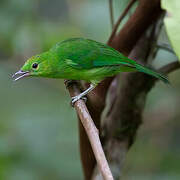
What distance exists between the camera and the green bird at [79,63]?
97.0 inches

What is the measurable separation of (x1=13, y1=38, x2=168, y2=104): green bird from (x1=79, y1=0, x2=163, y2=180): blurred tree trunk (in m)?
0.06

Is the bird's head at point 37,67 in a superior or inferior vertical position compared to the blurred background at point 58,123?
superior

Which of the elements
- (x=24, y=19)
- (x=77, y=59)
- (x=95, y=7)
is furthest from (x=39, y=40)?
(x=77, y=59)

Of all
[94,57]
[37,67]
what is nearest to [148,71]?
[94,57]

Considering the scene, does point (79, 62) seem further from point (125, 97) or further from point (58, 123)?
point (58, 123)

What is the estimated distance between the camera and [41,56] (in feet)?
8.32

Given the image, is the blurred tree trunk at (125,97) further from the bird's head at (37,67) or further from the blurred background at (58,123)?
the blurred background at (58,123)

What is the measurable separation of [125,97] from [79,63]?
0.35m

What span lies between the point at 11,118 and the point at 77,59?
171 cm

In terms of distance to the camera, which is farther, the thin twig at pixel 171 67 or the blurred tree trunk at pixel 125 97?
the thin twig at pixel 171 67

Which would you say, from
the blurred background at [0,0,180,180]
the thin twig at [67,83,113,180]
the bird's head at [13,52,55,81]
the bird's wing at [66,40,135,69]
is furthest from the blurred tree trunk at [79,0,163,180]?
the blurred background at [0,0,180,180]

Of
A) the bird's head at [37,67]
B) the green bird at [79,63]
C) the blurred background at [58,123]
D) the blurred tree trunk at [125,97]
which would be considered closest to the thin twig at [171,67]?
the blurred tree trunk at [125,97]

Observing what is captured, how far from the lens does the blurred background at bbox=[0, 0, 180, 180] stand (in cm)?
350

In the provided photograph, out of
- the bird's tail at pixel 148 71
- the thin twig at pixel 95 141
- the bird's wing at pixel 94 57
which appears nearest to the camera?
the thin twig at pixel 95 141
